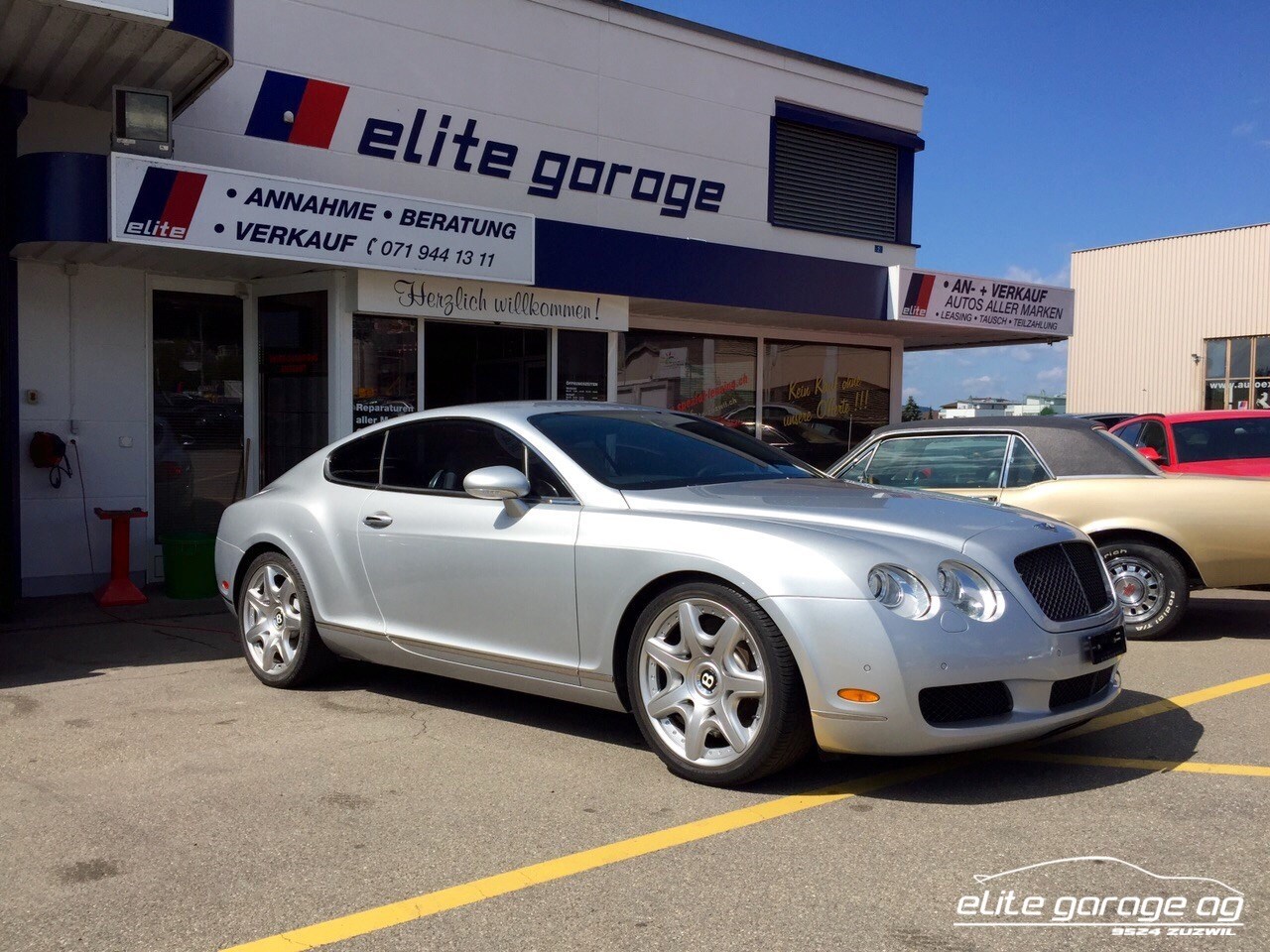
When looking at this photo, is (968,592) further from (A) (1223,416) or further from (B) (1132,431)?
(B) (1132,431)

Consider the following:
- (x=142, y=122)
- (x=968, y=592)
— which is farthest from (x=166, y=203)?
(x=968, y=592)

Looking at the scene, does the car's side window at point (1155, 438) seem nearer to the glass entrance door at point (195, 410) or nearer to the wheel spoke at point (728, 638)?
the wheel spoke at point (728, 638)

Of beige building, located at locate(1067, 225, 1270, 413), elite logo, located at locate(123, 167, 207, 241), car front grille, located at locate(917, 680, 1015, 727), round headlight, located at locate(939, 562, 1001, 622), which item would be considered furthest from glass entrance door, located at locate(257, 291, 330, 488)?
beige building, located at locate(1067, 225, 1270, 413)

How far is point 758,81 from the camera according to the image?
14445 millimetres

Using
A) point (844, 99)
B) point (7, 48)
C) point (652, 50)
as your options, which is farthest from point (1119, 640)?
point (844, 99)

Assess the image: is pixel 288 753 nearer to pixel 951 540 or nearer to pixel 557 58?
pixel 951 540

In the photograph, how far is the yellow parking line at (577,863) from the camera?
3297 mm

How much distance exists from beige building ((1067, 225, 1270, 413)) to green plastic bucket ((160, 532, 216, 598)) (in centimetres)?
3312

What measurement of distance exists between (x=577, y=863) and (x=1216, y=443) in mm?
9344

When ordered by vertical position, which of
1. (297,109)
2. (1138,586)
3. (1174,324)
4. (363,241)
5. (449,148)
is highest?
(1174,324)

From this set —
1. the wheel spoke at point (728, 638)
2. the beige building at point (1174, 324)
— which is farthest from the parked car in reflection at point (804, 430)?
the beige building at point (1174, 324)

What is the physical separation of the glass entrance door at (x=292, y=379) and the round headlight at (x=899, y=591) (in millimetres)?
7094

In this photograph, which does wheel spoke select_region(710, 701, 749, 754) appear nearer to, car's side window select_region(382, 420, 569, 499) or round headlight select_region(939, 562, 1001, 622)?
round headlight select_region(939, 562, 1001, 622)

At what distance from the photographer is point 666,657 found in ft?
15.2
